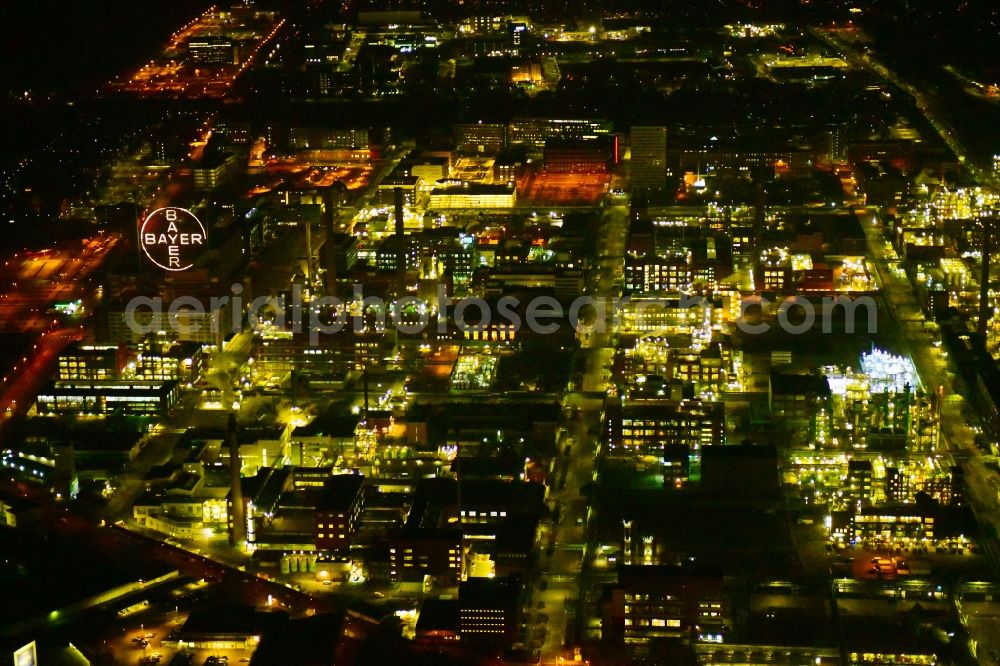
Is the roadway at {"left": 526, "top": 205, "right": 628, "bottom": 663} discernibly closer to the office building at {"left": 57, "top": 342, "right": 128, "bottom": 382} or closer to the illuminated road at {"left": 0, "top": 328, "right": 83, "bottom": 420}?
the office building at {"left": 57, "top": 342, "right": 128, "bottom": 382}

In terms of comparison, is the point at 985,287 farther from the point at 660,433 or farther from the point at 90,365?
the point at 90,365

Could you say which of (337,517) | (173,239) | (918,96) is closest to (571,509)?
(337,517)

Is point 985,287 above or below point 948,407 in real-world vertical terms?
above

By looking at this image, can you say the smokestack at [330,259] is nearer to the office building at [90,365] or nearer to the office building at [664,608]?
the office building at [90,365]

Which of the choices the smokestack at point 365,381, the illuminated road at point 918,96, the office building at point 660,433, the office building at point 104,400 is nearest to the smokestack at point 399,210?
the smokestack at point 365,381

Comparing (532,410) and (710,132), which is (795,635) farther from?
(710,132)

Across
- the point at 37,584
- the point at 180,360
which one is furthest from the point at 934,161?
the point at 37,584

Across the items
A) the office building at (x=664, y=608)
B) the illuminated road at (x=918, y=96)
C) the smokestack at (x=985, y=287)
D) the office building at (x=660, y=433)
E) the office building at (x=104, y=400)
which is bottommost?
the office building at (x=664, y=608)

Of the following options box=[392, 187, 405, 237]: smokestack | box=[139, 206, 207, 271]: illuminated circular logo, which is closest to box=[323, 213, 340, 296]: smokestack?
box=[392, 187, 405, 237]: smokestack
